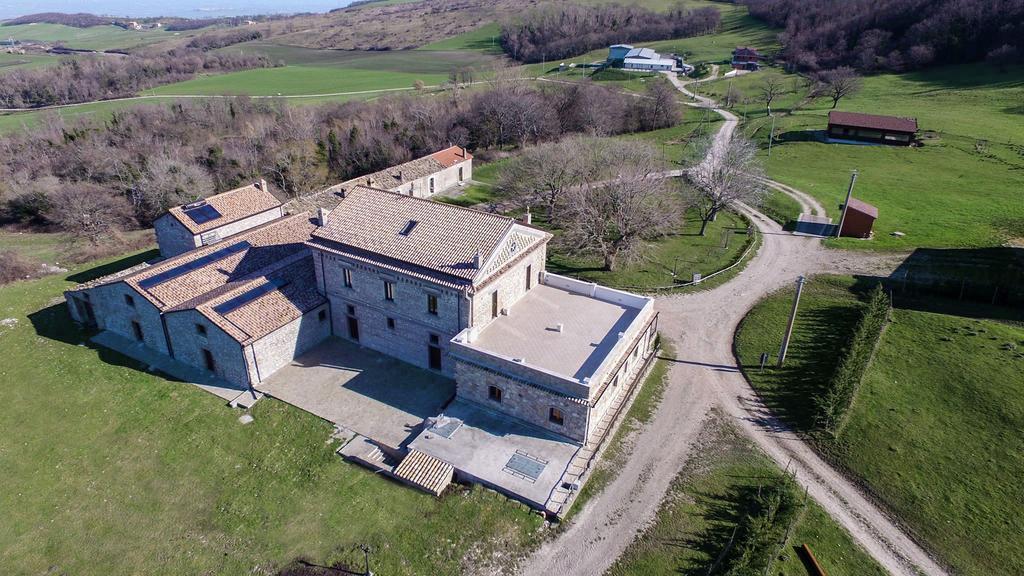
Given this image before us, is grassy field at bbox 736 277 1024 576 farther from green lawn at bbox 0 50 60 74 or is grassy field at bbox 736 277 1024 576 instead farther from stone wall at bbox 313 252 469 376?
green lawn at bbox 0 50 60 74

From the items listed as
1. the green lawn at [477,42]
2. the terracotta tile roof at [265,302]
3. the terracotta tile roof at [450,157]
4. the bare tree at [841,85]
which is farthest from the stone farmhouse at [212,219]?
the green lawn at [477,42]

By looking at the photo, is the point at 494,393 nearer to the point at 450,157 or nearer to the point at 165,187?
the point at 450,157

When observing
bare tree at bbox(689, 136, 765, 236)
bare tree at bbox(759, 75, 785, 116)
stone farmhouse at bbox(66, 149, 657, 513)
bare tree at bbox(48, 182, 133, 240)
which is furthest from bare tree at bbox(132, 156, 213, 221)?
bare tree at bbox(759, 75, 785, 116)

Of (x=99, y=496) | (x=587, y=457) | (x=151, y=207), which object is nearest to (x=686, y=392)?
(x=587, y=457)

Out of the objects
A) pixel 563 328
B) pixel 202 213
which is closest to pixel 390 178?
pixel 202 213

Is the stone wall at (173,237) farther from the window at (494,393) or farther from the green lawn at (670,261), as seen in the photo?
the green lawn at (670,261)

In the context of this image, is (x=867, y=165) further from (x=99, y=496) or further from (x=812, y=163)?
(x=99, y=496)

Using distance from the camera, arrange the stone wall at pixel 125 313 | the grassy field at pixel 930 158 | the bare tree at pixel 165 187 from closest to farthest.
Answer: the stone wall at pixel 125 313 < the grassy field at pixel 930 158 < the bare tree at pixel 165 187
